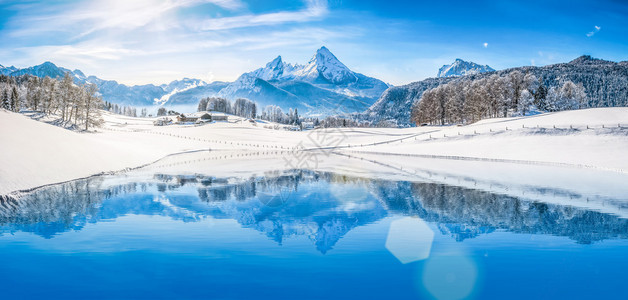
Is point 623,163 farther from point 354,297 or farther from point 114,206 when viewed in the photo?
point 114,206

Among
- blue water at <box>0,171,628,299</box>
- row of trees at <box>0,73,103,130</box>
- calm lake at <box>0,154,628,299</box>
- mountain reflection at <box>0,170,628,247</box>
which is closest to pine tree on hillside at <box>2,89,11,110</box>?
row of trees at <box>0,73,103,130</box>

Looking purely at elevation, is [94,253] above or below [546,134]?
below

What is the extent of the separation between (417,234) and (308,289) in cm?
733

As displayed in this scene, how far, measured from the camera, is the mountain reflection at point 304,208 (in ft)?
55.5

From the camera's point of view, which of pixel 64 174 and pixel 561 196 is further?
pixel 64 174

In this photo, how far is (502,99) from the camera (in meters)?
102

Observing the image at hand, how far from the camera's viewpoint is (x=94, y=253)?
13.4m

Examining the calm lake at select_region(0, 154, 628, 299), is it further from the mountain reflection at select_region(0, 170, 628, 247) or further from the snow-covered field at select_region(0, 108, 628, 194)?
the snow-covered field at select_region(0, 108, 628, 194)

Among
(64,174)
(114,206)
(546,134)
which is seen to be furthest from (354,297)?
(546,134)

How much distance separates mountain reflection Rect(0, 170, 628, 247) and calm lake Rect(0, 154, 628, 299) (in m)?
0.11

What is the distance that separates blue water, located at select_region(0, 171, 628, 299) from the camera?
10656 mm

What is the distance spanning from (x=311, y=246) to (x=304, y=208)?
24.6 feet

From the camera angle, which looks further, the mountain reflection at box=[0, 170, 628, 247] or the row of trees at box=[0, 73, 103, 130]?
the row of trees at box=[0, 73, 103, 130]

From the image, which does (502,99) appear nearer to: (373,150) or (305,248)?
(373,150)
